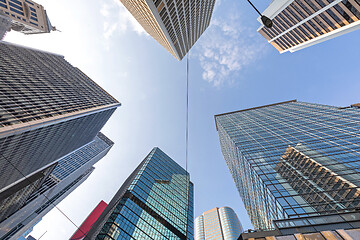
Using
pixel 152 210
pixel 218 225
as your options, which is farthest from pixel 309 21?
pixel 218 225

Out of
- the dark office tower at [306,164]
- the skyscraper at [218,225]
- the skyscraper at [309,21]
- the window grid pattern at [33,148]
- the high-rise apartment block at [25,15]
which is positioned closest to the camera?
the dark office tower at [306,164]

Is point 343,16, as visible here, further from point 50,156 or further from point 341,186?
point 50,156

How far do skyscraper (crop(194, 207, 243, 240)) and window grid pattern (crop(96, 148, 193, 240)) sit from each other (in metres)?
79.6

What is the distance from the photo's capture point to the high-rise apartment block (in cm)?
6525

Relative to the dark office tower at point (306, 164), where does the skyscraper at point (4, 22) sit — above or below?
above

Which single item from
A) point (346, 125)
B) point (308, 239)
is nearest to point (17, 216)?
point (308, 239)

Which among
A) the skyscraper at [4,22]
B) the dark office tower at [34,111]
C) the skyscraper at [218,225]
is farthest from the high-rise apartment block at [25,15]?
the skyscraper at [218,225]

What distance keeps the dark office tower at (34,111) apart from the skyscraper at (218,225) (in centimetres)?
11933

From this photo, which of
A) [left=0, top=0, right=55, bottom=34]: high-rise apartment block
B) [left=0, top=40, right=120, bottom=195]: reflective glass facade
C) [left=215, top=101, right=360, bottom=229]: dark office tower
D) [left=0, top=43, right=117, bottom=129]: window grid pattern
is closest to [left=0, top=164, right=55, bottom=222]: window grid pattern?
[left=0, top=40, right=120, bottom=195]: reflective glass facade

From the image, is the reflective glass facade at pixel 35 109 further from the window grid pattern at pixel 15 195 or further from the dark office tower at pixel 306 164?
the dark office tower at pixel 306 164

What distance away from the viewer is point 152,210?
46406 mm

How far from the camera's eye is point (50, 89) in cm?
6531

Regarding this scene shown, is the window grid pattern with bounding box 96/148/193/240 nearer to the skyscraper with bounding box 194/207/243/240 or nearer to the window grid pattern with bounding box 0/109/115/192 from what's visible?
the window grid pattern with bounding box 0/109/115/192

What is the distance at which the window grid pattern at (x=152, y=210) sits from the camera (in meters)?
36.6
